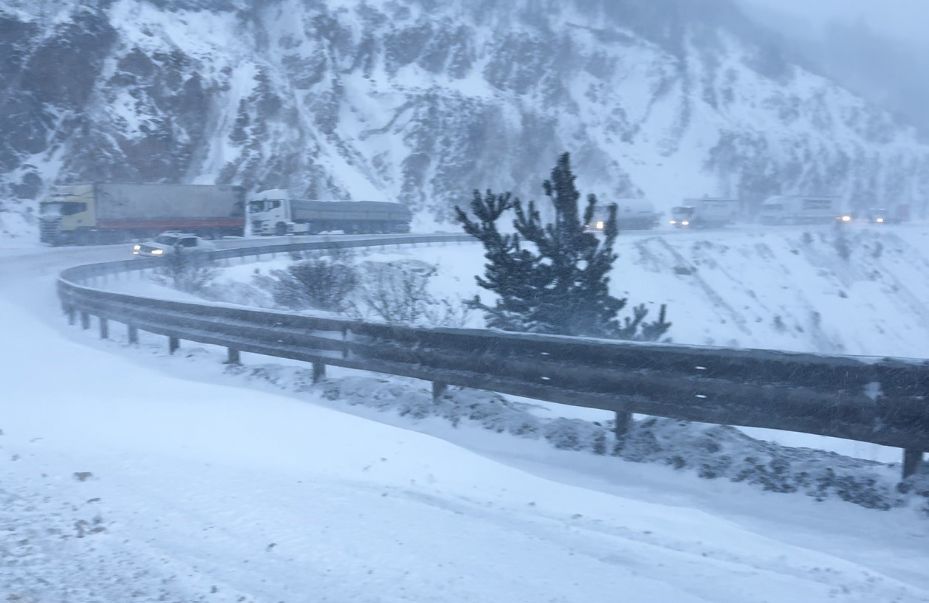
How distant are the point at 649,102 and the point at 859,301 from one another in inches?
2222

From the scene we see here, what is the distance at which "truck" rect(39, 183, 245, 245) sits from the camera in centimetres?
4456

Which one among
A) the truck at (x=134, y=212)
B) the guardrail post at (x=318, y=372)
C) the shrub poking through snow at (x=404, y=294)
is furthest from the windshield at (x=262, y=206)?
the guardrail post at (x=318, y=372)

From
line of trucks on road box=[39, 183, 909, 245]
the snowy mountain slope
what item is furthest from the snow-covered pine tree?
line of trucks on road box=[39, 183, 909, 245]

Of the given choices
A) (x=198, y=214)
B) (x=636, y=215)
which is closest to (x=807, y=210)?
(x=636, y=215)

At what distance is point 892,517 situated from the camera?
5605 mm

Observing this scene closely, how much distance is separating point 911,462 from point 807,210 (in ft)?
221

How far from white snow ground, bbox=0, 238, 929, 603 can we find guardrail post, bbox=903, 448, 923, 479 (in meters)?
0.40

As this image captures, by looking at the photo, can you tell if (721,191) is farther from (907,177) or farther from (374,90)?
(374,90)

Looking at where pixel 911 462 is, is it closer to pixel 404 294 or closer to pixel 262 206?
pixel 404 294

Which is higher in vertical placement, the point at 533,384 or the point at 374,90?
the point at 374,90

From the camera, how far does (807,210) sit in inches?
2680

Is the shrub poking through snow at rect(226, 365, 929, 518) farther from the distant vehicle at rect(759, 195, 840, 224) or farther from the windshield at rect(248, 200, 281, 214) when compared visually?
the distant vehicle at rect(759, 195, 840, 224)

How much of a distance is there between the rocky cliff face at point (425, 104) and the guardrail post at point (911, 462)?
54.7 meters

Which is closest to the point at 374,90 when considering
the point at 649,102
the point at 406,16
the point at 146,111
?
the point at 406,16
